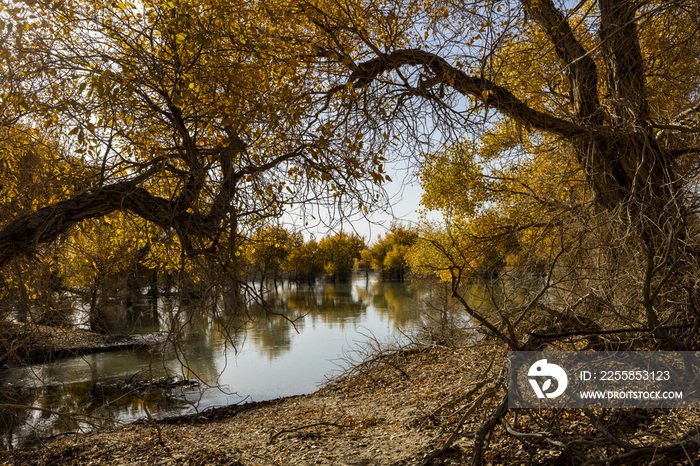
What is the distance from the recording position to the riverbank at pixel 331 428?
18.7 ft

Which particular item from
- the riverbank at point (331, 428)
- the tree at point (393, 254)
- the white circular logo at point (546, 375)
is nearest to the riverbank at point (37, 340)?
the riverbank at point (331, 428)

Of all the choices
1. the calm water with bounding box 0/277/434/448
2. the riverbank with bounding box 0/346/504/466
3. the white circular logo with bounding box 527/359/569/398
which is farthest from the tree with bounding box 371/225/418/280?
the white circular logo with bounding box 527/359/569/398

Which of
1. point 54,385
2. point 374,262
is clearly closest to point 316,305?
point 54,385

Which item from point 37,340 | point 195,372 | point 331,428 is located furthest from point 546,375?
point 195,372

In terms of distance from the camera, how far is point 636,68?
22.2ft

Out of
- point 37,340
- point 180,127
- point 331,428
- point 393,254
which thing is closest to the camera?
point 180,127

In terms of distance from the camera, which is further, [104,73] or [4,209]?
[4,209]

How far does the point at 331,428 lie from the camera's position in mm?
6832

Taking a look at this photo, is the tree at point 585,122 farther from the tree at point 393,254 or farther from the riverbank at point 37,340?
the tree at point 393,254

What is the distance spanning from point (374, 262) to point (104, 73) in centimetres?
7144

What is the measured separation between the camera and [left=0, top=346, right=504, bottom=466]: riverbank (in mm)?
5688

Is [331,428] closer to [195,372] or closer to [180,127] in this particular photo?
[180,127]

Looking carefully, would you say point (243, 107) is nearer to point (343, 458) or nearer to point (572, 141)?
point (343, 458)

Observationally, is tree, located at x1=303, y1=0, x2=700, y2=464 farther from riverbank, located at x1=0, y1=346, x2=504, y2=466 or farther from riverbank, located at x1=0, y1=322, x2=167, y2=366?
riverbank, located at x1=0, y1=322, x2=167, y2=366
